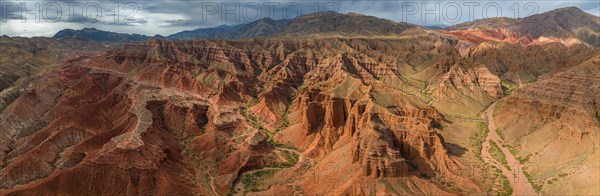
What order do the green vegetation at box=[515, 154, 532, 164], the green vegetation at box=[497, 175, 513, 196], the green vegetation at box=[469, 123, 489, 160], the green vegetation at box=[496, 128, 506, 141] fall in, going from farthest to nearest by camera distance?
the green vegetation at box=[496, 128, 506, 141]
the green vegetation at box=[469, 123, 489, 160]
the green vegetation at box=[515, 154, 532, 164]
the green vegetation at box=[497, 175, 513, 196]

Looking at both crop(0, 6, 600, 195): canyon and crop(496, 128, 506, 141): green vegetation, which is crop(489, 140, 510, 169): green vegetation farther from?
crop(496, 128, 506, 141): green vegetation

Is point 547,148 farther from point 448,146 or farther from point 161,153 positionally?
point 161,153

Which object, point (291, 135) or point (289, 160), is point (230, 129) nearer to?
point (291, 135)

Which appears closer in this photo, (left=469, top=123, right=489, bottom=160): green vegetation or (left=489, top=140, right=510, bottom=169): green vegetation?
(left=489, top=140, right=510, bottom=169): green vegetation

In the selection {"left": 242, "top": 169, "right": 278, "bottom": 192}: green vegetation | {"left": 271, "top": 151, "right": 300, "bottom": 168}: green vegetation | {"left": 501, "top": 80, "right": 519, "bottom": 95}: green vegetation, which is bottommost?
{"left": 242, "top": 169, "right": 278, "bottom": 192}: green vegetation

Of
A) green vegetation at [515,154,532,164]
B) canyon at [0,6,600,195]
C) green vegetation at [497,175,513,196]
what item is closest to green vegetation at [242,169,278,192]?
canyon at [0,6,600,195]

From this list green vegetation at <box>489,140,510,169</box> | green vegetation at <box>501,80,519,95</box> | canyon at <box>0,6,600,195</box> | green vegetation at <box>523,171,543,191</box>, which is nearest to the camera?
canyon at <box>0,6,600,195</box>

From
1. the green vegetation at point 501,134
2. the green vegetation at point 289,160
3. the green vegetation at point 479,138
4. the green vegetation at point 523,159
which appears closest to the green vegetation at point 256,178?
the green vegetation at point 289,160
